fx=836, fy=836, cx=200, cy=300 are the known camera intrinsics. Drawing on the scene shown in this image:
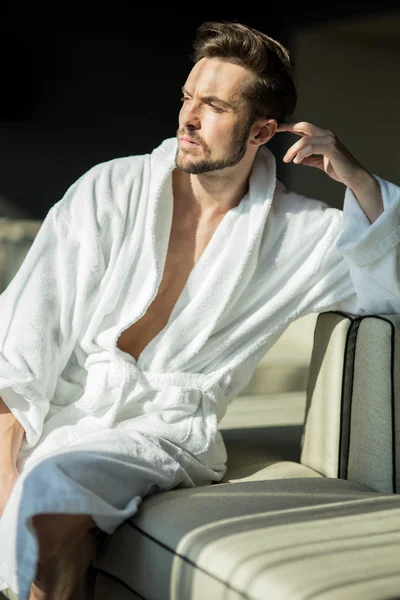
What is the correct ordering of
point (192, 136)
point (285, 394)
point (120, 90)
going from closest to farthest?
point (192, 136), point (285, 394), point (120, 90)

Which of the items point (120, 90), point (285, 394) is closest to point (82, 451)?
point (285, 394)

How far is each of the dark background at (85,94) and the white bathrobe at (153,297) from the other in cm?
224

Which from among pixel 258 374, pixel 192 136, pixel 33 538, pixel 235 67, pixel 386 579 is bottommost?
pixel 258 374

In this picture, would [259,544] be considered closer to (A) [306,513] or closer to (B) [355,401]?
(A) [306,513]

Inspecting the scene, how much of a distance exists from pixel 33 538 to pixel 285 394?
171 centimetres

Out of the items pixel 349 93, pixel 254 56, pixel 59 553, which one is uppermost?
pixel 254 56

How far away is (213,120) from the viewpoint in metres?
1.84

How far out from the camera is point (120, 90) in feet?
13.8

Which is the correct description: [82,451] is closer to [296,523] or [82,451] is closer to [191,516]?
[191,516]

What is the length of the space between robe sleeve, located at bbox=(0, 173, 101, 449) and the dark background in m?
2.31

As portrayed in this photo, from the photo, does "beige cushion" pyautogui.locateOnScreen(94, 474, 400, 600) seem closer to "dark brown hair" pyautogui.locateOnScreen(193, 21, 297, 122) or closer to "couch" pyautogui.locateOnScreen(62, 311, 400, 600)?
"couch" pyautogui.locateOnScreen(62, 311, 400, 600)

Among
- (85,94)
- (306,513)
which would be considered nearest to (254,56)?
(306,513)

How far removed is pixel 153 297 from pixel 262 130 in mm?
482

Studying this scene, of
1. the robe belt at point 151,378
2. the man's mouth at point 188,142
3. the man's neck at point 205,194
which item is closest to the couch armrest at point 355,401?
the robe belt at point 151,378
